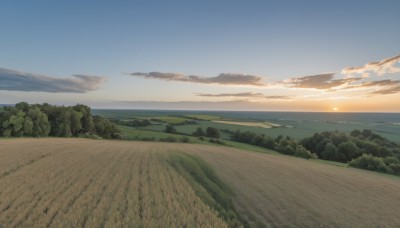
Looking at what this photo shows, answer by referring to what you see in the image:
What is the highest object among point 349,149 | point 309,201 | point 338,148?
point 309,201

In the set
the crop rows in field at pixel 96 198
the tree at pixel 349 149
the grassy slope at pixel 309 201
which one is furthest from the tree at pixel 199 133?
the crop rows in field at pixel 96 198

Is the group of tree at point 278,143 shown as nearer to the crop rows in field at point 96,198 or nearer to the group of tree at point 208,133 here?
the group of tree at point 208,133

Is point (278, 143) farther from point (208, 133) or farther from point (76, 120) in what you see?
point (76, 120)

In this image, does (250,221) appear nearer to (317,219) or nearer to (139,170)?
(317,219)

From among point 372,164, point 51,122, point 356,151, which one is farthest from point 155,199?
point 356,151

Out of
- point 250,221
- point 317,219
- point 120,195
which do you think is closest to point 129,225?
point 120,195

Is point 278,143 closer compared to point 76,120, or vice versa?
point 76,120

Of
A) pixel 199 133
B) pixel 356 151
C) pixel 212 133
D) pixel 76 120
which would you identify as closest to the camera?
pixel 356 151
